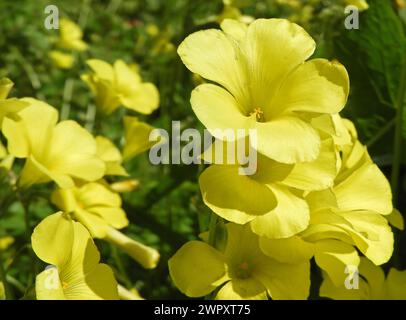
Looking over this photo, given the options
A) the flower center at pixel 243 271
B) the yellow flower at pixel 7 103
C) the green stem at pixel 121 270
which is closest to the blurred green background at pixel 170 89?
the green stem at pixel 121 270

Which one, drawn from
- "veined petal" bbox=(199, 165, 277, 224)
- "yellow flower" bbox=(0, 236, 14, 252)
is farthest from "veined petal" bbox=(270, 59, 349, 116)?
"yellow flower" bbox=(0, 236, 14, 252)

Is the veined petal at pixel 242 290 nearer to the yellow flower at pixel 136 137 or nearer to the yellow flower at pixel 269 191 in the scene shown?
the yellow flower at pixel 269 191

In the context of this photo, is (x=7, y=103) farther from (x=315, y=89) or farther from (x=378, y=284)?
(x=378, y=284)

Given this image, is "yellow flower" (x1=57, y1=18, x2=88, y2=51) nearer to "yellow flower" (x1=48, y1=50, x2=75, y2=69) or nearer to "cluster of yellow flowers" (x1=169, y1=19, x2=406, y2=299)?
"yellow flower" (x1=48, y1=50, x2=75, y2=69)
